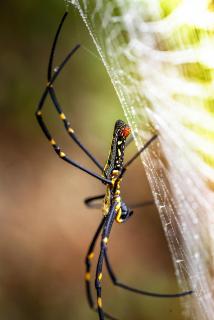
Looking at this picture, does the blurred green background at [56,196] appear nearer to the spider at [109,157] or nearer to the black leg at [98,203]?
the black leg at [98,203]

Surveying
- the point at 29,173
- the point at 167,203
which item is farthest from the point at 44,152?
the point at 167,203

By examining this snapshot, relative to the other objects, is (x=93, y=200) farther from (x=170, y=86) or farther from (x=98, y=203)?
(x=170, y=86)

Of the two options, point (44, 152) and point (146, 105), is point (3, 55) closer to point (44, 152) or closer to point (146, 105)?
point (44, 152)

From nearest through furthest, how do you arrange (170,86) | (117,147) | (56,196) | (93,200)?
1. (170,86)
2. (117,147)
3. (93,200)
4. (56,196)

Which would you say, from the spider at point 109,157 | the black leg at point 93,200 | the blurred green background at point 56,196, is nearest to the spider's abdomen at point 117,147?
the spider at point 109,157

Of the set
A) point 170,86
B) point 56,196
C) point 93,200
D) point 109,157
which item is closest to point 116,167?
point 109,157

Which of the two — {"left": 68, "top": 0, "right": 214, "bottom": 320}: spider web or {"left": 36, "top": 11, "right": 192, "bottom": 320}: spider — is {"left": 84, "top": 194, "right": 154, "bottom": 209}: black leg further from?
{"left": 68, "top": 0, "right": 214, "bottom": 320}: spider web
